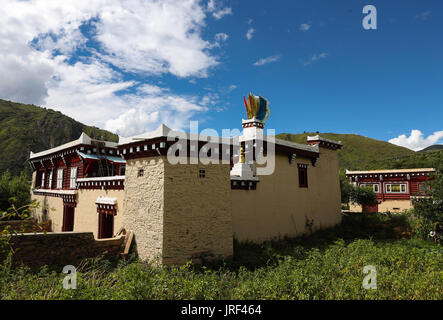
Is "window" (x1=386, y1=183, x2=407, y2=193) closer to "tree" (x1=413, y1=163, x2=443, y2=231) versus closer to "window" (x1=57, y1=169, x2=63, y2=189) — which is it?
"tree" (x1=413, y1=163, x2=443, y2=231)

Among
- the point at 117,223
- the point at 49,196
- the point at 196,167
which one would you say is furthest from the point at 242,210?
the point at 49,196

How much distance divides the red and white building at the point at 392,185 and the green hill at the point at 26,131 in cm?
4405

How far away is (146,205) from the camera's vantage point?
32.0 feet

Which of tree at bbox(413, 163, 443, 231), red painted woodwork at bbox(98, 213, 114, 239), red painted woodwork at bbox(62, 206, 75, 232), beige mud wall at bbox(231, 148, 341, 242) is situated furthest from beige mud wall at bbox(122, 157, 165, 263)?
tree at bbox(413, 163, 443, 231)

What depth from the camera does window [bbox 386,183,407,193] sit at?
1221 inches

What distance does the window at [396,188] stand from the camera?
31.0 meters

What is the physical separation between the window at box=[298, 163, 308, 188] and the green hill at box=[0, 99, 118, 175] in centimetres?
4472

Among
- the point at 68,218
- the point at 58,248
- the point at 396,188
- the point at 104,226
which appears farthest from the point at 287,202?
the point at 396,188

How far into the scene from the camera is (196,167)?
9938 millimetres

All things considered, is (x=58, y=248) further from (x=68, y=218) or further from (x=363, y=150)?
(x=363, y=150)

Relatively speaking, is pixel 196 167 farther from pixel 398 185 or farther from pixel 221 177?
pixel 398 185

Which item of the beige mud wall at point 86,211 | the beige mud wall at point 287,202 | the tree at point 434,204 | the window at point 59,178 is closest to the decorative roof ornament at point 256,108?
the beige mud wall at point 287,202

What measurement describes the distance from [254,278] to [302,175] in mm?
9569

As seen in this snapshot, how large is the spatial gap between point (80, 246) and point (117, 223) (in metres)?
2.65
